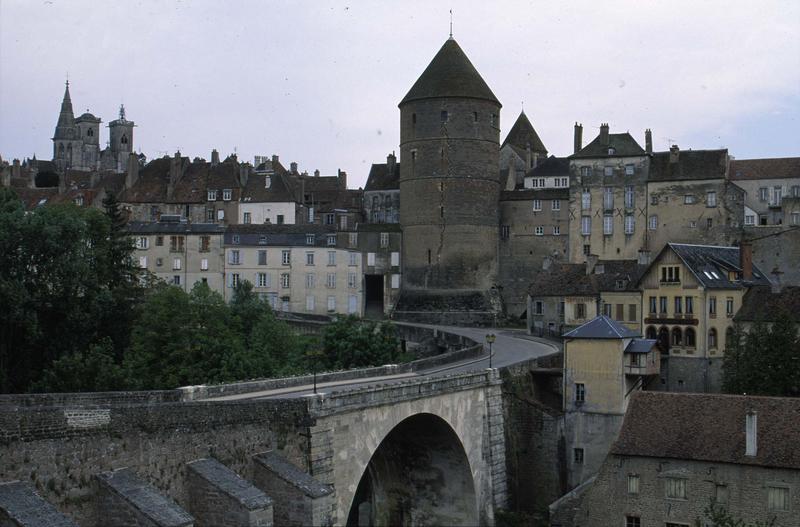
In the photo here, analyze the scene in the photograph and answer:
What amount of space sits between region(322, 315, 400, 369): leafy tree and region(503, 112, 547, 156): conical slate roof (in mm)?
37032

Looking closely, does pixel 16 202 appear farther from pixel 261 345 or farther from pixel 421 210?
pixel 421 210

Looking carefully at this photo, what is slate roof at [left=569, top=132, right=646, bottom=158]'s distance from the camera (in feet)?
216

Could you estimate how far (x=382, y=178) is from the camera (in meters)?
77.2

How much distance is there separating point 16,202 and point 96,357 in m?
11.1

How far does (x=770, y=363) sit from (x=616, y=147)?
1131 inches

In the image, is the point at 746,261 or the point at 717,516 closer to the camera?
the point at 717,516

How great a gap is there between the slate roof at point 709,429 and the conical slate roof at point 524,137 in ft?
164

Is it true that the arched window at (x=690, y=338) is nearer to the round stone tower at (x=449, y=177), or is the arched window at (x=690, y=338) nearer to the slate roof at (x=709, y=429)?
the slate roof at (x=709, y=429)

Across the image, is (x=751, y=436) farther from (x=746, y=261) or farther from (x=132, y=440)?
(x=746, y=261)

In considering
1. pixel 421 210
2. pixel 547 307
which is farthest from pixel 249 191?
pixel 547 307

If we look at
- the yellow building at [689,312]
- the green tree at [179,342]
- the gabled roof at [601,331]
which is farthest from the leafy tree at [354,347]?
the yellow building at [689,312]

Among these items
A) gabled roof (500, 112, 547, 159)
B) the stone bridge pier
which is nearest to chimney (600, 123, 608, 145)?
gabled roof (500, 112, 547, 159)

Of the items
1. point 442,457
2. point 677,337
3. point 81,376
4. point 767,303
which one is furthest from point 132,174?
point 442,457

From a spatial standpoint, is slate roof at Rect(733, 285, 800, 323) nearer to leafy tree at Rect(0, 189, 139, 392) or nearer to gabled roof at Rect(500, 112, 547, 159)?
leafy tree at Rect(0, 189, 139, 392)
